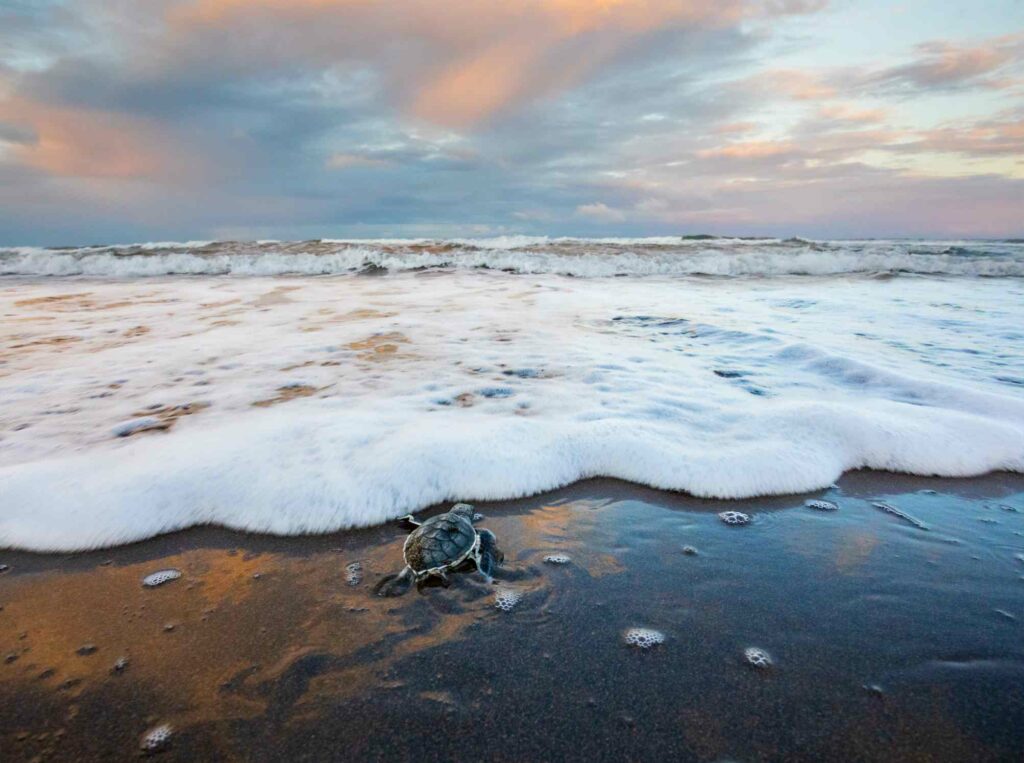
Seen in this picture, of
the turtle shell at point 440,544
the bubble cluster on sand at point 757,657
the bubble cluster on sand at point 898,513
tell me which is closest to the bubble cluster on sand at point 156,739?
the turtle shell at point 440,544

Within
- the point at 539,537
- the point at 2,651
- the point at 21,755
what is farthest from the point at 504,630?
the point at 2,651

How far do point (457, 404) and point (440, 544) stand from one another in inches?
74.6

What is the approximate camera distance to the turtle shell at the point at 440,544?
2092 millimetres

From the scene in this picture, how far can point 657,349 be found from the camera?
5.68 metres

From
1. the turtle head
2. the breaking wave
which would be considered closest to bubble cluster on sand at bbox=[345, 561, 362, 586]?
the turtle head

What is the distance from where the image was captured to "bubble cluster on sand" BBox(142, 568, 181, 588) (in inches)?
85.0

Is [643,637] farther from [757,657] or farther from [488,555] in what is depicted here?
[488,555]

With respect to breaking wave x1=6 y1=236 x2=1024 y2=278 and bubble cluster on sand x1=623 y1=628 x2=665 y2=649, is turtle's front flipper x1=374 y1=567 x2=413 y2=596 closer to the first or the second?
bubble cluster on sand x1=623 y1=628 x2=665 y2=649

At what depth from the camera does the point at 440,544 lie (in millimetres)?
2123

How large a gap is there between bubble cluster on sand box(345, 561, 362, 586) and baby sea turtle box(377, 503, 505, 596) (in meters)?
0.10

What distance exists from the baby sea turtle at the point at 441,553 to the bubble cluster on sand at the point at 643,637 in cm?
60

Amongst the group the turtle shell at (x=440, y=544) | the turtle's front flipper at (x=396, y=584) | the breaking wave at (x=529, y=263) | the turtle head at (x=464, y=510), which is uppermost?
the breaking wave at (x=529, y=263)

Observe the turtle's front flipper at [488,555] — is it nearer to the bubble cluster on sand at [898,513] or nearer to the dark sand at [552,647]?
the dark sand at [552,647]

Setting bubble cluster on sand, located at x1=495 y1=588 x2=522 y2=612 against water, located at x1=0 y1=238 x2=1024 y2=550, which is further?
water, located at x1=0 y1=238 x2=1024 y2=550
